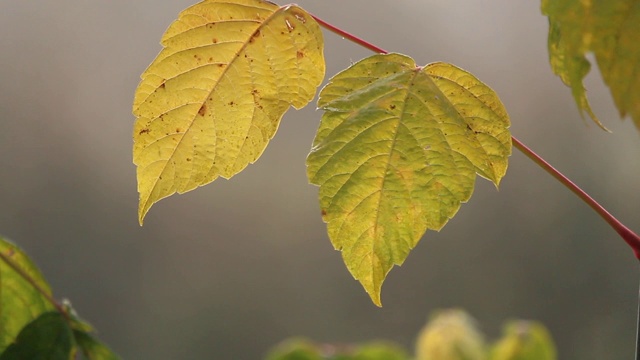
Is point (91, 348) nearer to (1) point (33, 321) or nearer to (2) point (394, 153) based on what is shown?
(1) point (33, 321)

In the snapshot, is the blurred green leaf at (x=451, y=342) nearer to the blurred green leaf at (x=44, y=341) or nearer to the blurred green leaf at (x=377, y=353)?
the blurred green leaf at (x=377, y=353)

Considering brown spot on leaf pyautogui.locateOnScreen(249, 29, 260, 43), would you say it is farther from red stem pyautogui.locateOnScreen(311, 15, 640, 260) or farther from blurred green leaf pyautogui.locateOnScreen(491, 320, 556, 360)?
blurred green leaf pyautogui.locateOnScreen(491, 320, 556, 360)

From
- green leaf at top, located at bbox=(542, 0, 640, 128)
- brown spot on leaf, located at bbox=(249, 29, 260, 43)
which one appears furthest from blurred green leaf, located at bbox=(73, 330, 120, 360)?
green leaf at top, located at bbox=(542, 0, 640, 128)

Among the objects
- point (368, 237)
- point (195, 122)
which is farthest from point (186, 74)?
point (368, 237)

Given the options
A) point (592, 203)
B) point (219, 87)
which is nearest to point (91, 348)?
point (219, 87)

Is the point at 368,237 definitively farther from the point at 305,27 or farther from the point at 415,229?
the point at 305,27

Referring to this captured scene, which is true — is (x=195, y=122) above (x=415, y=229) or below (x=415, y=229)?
above
